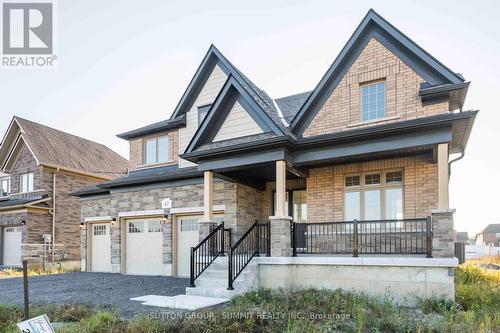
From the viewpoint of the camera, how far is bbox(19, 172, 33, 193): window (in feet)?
71.7

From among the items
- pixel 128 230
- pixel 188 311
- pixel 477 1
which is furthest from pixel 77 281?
pixel 477 1

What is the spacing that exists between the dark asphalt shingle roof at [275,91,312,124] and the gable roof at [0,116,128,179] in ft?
47.5

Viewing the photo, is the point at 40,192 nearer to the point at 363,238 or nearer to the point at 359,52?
the point at 363,238

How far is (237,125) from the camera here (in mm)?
11492

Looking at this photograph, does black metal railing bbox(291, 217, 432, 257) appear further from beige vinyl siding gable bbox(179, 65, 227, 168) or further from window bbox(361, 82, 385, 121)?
beige vinyl siding gable bbox(179, 65, 227, 168)

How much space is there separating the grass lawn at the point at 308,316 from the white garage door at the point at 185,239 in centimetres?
600

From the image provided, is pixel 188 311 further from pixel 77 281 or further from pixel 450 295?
pixel 77 281

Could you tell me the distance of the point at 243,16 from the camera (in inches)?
575

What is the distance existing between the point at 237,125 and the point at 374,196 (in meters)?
4.80

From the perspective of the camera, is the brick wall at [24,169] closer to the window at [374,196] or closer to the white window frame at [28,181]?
the white window frame at [28,181]

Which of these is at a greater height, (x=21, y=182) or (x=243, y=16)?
(x=243, y=16)

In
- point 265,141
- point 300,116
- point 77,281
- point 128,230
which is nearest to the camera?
point 265,141

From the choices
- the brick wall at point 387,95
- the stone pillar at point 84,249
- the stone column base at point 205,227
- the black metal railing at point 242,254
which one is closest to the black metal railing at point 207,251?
the stone column base at point 205,227

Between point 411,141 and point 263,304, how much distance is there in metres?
5.40
